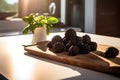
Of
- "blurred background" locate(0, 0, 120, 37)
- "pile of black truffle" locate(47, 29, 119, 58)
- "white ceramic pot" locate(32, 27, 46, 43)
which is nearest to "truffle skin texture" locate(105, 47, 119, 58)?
"pile of black truffle" locate(47, 29, 119, 58)

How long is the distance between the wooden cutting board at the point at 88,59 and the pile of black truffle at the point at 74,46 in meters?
0.02

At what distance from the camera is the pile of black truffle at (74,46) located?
1222 mm

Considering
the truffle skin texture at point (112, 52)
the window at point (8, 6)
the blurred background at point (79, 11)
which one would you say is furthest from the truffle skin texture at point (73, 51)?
the window at point (8, 6)

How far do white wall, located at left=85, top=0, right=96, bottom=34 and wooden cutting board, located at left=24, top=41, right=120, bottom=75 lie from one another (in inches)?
90.3

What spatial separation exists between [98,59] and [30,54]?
0.44 metres

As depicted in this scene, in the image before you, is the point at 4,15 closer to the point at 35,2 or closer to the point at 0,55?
the point at 35,2

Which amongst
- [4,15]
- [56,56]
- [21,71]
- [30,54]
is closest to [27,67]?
[21,71]

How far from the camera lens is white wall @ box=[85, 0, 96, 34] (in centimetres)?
373

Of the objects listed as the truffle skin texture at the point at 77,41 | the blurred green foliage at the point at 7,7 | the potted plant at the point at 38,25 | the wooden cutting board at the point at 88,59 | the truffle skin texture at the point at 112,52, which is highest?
the blurred green foliage at the point at 7,7

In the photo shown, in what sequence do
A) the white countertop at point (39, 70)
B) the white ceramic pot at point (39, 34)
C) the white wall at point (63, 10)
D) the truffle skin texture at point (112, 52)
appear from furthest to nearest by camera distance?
the white wall at point (63, 10) → the white ceramic pot at point (39, 34) → the truffle skin texture at point (112, 52) → the white countertop at point (39, 70)

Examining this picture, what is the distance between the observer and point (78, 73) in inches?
42.4

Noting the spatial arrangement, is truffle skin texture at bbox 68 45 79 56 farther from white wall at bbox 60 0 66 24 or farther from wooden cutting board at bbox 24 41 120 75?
white wall at bbox 60 0 66 24

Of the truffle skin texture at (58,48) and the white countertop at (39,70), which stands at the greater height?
the truffle skin texture at (58,48)

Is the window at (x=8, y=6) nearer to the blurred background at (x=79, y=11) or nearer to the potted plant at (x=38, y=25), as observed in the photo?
the blurred background at (x=79, y=11)
